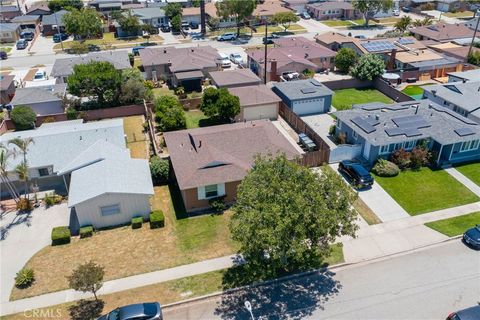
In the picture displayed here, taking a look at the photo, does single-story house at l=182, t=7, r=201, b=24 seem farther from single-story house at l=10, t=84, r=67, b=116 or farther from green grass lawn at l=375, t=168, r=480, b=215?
green grass lawn at l=375, t=168, r=480, b=215

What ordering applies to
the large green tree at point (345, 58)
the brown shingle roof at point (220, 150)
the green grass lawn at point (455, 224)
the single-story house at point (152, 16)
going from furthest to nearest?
the single-story house at point (152, 16)
the large green tree at point (345, 58)
the brown shingle roof at point (220, 150)
the green grass lawn at point (455, 224)

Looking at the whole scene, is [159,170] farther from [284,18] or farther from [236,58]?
[284,18]

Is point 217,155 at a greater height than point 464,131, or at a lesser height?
lesser

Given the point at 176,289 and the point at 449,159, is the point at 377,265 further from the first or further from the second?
the point at 449,159

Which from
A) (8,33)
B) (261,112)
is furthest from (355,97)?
(8,33)

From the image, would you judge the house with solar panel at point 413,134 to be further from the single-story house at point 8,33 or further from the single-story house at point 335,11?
the single-story house at point 8,33

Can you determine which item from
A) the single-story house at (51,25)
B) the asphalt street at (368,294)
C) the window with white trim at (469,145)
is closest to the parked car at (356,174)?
the asphalt street at (368,294)
